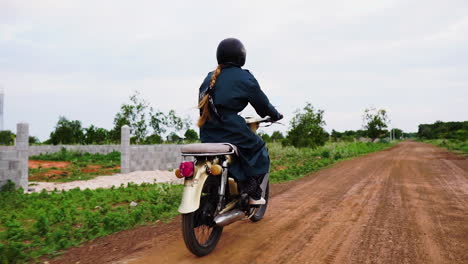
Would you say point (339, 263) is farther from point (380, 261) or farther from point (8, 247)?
point (8, 247)

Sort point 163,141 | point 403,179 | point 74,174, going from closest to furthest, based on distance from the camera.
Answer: point 403,179 → point 74,174 → point 163,141

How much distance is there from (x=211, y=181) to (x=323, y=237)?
1.56 metres

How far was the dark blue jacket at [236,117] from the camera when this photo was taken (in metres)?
3.41

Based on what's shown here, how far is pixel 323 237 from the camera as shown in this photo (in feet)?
12.3

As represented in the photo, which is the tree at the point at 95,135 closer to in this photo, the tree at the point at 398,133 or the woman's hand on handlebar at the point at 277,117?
the woman's hand on handlebar at the point at 277,117

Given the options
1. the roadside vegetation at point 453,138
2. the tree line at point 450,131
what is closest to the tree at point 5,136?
the roadside vegetation at point 453,138

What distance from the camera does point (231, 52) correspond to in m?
3.60

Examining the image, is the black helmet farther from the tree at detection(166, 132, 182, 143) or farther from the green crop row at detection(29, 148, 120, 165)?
the tree at detection(166, 132, 182, 143)

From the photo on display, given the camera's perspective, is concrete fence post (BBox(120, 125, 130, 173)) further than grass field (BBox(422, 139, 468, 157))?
No

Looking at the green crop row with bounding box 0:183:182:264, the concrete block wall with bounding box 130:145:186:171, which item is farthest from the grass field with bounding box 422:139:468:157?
the green crop row with bounding box 0:183:182:264

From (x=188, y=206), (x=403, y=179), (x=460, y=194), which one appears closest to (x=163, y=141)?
(x=403, y=179)

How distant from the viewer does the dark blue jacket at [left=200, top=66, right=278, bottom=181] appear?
3.41 meters

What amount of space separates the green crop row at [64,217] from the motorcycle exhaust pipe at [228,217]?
1.84 metres

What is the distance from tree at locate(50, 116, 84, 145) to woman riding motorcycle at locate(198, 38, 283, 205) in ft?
84.5
